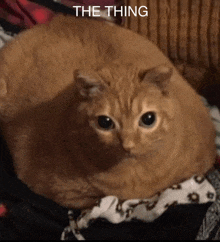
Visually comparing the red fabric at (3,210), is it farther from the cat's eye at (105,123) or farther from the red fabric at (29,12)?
the red fabric at (29,12)

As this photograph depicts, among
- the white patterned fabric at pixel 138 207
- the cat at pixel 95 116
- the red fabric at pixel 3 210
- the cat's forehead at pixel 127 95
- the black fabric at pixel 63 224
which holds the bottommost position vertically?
the red fabric at pixel 3 210

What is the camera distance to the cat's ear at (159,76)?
74 cm

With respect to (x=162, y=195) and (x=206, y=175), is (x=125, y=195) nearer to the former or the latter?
(x=162, y=195)

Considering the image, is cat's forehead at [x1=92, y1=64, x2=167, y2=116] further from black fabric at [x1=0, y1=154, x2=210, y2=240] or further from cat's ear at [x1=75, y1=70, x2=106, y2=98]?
black fabric at [x1=0, y1=154, x2=210, y2=240]

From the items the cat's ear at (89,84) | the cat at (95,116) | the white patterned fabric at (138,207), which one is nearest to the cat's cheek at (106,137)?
the cat at (95,116)

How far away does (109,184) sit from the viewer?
90cm

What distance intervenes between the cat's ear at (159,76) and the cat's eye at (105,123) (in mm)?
136

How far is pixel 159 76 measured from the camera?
2.48ft

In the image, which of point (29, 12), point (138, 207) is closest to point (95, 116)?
point (138, 207)

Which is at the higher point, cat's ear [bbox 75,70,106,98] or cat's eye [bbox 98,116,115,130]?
cat's ear [bbox 75,70,106,98]

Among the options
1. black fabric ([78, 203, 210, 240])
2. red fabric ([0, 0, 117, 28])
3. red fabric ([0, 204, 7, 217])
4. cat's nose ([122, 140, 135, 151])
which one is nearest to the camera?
cat's nose ([122, 140, 135, 151])

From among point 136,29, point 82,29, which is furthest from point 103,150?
point 136,29

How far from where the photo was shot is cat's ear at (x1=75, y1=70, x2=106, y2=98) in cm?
74

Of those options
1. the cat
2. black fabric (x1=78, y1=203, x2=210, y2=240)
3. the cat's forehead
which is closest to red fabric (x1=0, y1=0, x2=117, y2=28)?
the cat
